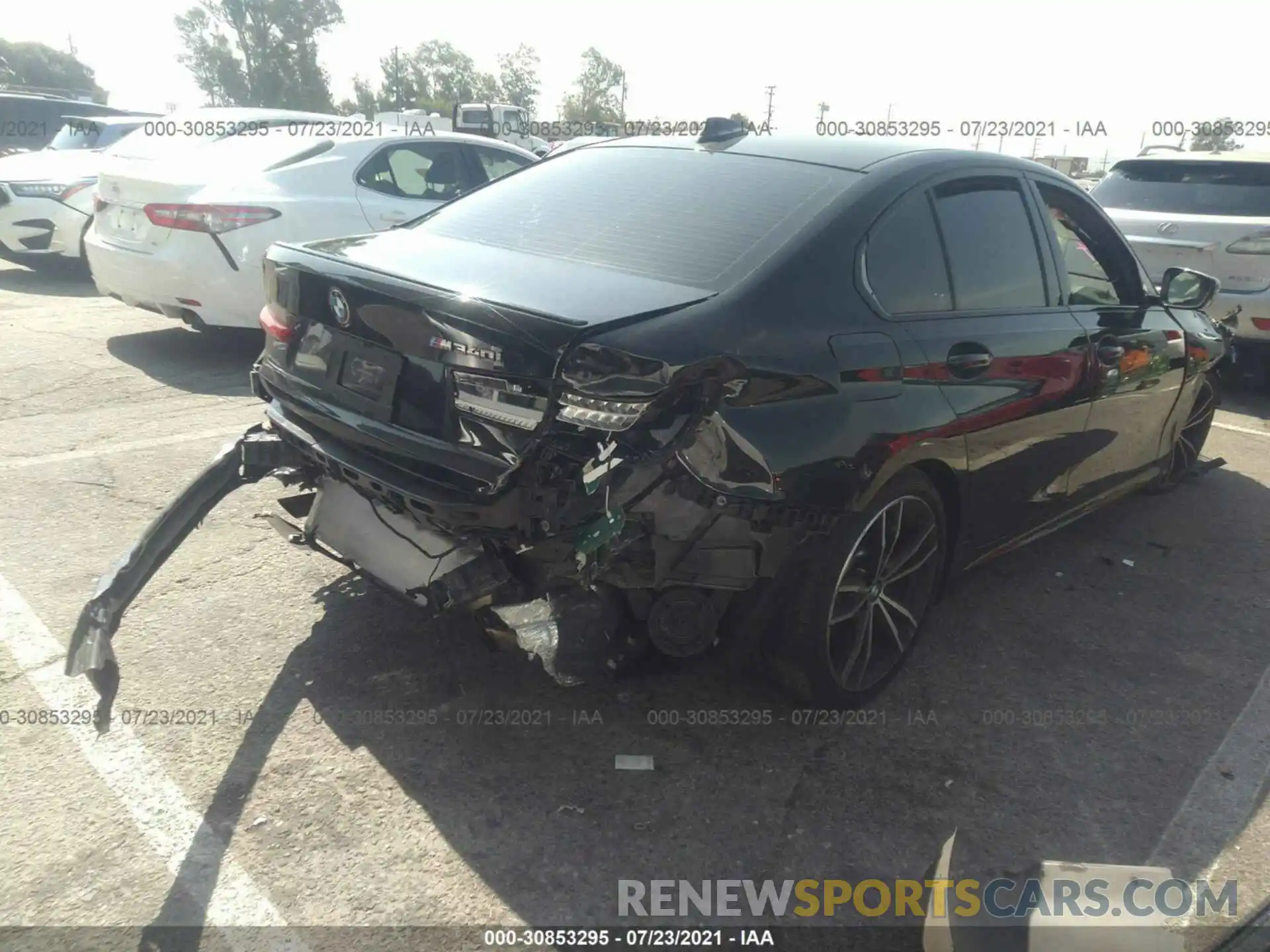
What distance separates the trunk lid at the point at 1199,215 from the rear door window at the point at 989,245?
3873 mm

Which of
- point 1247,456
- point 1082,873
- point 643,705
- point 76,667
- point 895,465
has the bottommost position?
point 1247,456

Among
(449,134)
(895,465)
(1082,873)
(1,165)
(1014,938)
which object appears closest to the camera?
(1014,938)

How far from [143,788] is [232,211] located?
4.52 meters

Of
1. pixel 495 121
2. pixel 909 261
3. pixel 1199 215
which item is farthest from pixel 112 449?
pixel 495 121

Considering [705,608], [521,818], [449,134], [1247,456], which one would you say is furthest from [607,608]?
[449,134]

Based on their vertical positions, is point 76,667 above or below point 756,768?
above

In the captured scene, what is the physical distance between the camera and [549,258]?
9.27ft

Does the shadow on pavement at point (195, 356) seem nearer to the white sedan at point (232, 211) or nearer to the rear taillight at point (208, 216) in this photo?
the white sedan at point (232, 211)

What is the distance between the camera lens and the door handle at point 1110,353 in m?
3.69

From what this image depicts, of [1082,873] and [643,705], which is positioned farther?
[643,705]

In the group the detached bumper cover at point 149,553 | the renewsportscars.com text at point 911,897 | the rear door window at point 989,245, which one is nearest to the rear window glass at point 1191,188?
the rear door window at point 989,245

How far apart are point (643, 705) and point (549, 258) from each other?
1.42 m

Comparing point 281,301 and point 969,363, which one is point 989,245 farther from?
point 281,301

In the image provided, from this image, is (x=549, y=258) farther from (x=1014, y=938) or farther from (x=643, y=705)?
(x=1014, y=938)
